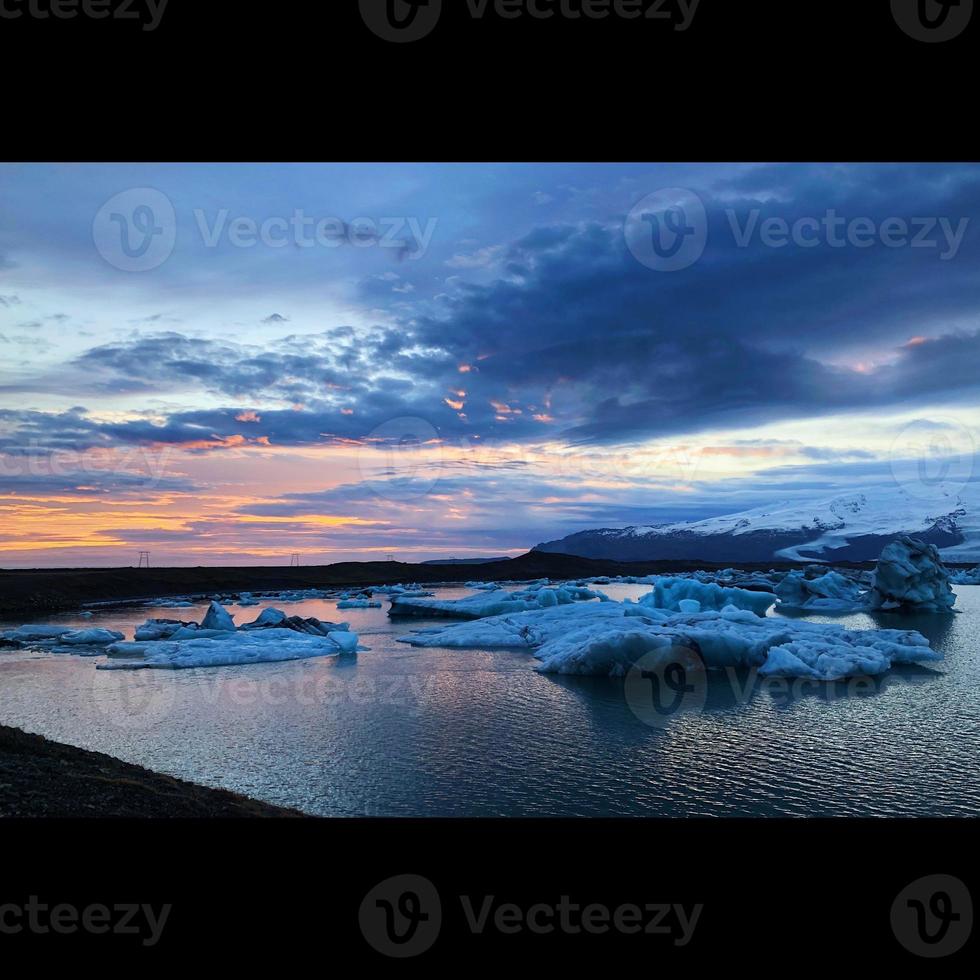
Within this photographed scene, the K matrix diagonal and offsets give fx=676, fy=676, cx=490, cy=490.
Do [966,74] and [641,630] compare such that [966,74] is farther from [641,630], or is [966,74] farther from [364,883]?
[641,630]

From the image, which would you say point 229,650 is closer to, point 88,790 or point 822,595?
point 88,790

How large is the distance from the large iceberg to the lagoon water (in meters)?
21.5

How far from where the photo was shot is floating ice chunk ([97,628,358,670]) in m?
26.2

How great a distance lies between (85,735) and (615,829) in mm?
17202

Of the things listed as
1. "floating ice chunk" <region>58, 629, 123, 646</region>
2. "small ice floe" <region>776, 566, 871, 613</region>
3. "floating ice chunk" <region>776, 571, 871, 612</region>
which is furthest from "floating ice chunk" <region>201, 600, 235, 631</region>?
"floating ice chunk" <region>776, 571, 871, 612</region>

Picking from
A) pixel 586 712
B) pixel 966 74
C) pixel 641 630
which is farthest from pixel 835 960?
pixel 641 630

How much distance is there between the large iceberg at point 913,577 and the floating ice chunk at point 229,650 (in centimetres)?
3574

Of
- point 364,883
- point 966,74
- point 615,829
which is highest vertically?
point 966,74

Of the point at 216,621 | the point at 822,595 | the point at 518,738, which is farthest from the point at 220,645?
the point at 822,595

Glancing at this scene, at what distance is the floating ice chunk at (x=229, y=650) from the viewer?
1033 inches

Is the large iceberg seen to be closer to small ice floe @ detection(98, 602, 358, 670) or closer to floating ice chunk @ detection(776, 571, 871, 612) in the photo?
floating ice chunk @ detection(776, 571, 871, 612)

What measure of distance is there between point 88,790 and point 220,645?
21.7 m

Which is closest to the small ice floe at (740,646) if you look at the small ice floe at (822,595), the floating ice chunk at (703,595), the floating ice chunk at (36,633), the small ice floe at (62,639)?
the floating ice chunk at (703,595)

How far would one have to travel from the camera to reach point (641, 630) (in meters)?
23.1
